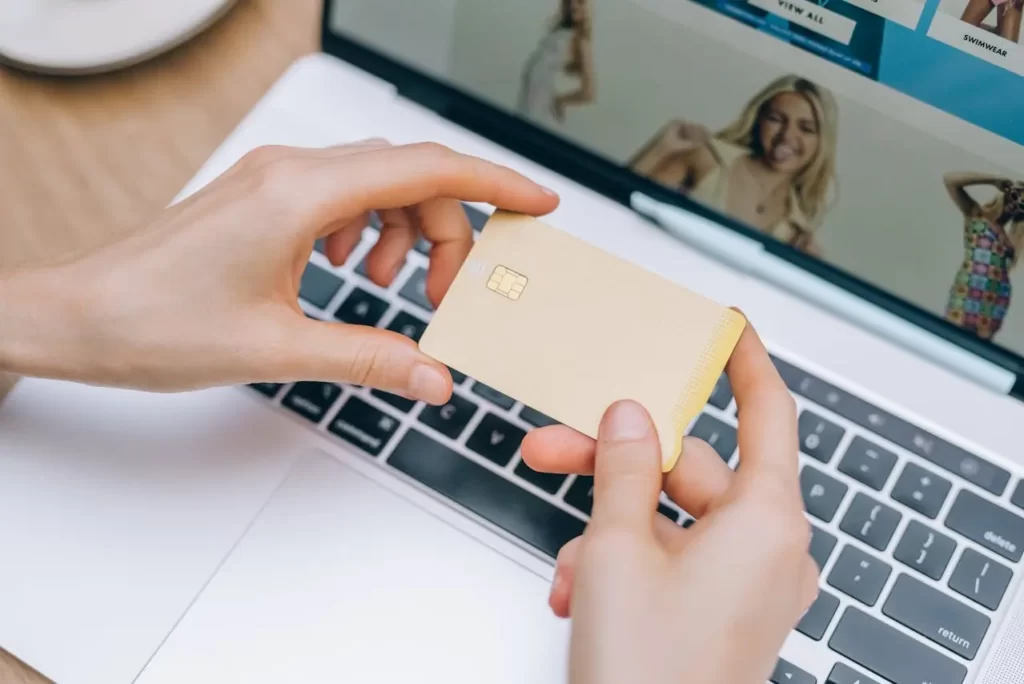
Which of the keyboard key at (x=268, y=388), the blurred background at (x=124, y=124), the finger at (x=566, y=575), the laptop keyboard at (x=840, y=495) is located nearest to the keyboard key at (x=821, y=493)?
the laptop keyboard at (x=840, y=495)

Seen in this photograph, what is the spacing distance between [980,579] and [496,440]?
10.9 inches

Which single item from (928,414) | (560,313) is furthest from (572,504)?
(928,414)

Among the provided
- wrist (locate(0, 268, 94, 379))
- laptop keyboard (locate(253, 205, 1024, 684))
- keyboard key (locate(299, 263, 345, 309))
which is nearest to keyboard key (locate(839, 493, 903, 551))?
laptop keyboard (locate(253, 205, 1024, 684))

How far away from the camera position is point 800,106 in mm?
511

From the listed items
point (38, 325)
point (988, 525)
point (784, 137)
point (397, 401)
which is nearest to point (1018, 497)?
point (988, 525)

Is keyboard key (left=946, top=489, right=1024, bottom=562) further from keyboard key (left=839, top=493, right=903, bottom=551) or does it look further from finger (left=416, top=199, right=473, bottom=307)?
finger (left=416, top=199, right=473, bottom=307)

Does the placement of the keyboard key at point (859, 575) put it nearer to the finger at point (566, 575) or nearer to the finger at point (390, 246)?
the finger at point (566, 575)

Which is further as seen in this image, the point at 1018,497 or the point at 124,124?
the point at 124,124

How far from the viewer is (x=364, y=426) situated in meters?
0.54

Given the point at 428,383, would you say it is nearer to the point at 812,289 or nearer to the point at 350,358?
the point at 350,358

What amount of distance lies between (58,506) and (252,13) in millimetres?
371

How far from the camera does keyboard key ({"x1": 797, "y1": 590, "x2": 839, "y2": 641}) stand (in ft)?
1.65

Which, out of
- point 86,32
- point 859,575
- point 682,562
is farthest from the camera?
point 86,32

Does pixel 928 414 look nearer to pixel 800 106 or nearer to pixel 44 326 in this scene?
pixel 800 106
